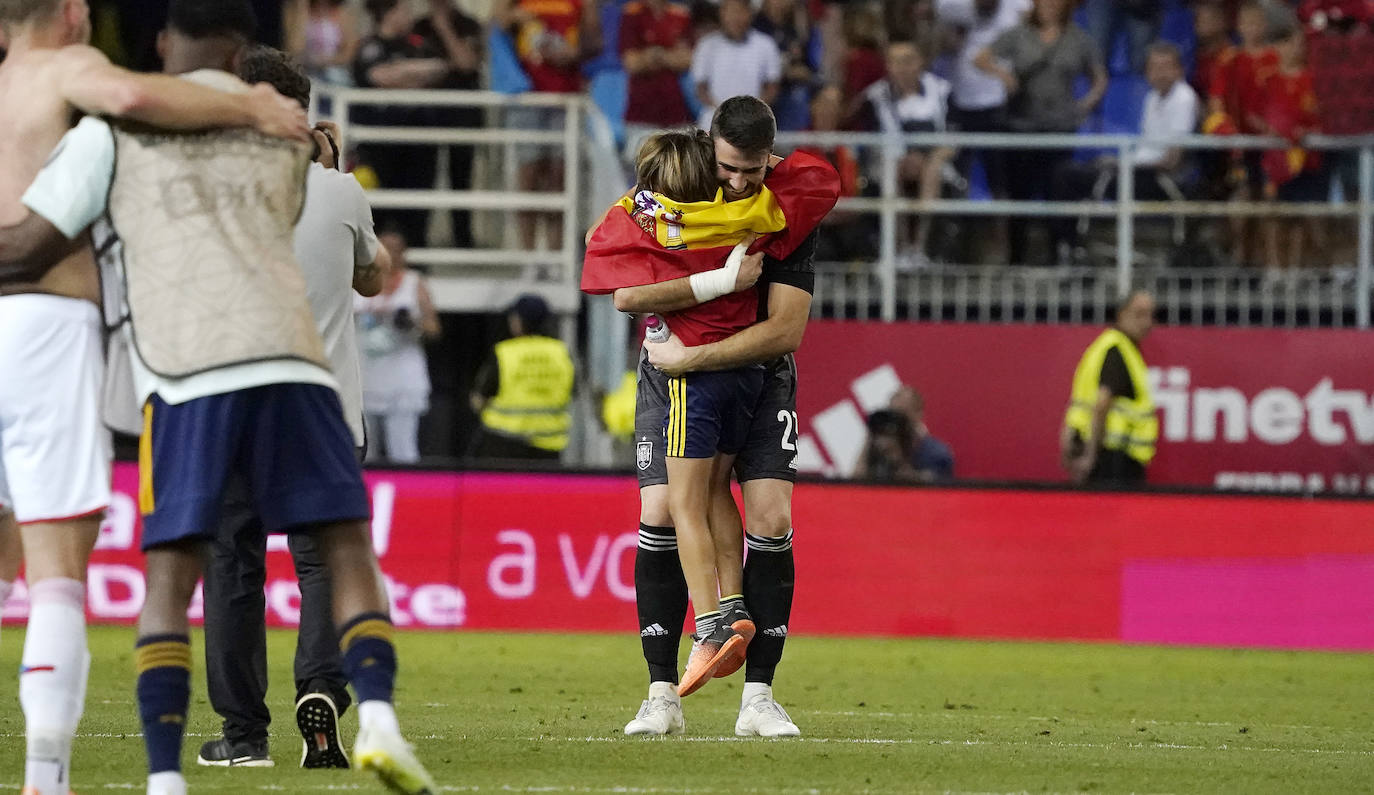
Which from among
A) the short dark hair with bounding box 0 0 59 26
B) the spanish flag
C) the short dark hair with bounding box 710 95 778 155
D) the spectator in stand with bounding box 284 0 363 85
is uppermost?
the spectator in stand with bounding box 284 0 363 85

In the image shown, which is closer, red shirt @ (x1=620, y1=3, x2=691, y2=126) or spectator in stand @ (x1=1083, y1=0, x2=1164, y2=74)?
red shirt @ (x1=620, y1=3, x2=691, y2=126)

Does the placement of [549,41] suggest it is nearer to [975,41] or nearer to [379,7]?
→ [379,7]

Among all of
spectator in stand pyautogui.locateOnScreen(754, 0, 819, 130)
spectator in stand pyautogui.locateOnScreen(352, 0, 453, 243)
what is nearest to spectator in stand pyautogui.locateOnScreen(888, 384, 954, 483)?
spectator in stand pyautogui.locateOnScreen(754, 0, 819, 130)

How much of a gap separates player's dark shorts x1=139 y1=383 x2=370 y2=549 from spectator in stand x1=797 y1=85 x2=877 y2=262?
10871mm

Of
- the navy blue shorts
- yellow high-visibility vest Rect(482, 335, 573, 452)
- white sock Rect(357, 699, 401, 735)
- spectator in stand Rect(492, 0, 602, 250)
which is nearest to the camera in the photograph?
white sock Rect(357, 699, 401, 735)

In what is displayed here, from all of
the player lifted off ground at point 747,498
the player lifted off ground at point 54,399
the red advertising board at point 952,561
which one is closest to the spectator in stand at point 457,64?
the red advertising board at point 952,561

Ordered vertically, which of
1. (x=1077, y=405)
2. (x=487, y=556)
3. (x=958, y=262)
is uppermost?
(x=958, y=262)

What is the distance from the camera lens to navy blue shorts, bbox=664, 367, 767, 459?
22.9 ft

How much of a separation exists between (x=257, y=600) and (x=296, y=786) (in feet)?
2.83

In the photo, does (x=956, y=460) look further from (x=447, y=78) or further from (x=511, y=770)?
(x=511, y=770)

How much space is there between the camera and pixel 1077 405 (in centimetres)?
1466

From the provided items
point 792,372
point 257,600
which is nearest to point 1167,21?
point 792,372

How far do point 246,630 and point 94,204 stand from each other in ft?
5.83

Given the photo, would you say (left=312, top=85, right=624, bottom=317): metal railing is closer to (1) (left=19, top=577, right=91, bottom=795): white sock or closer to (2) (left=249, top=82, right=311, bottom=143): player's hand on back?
(2) (left=249, top=82, right=311, bottom=143): player's hand on back
